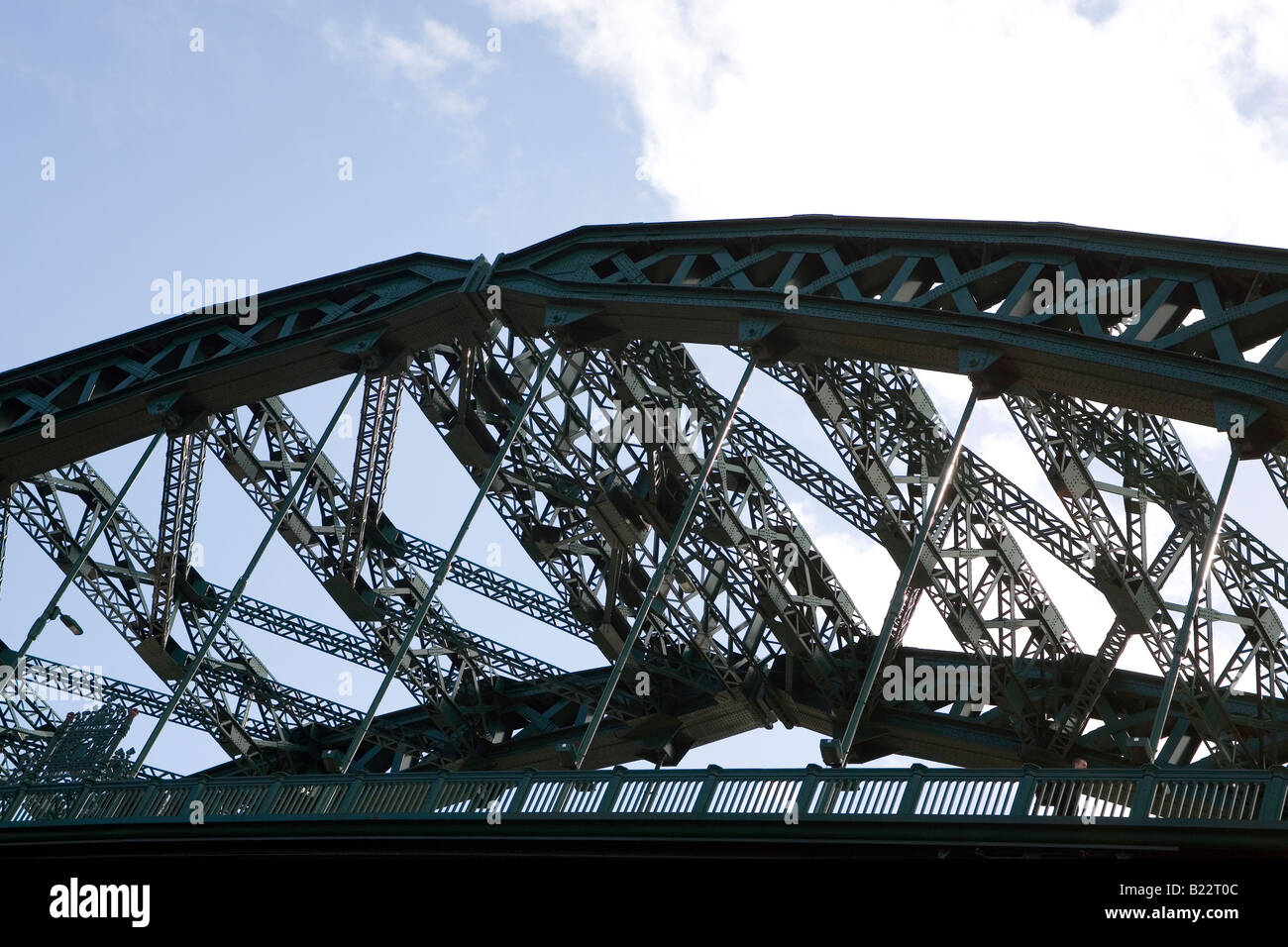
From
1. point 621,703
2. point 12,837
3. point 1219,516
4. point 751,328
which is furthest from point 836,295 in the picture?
point 12,837

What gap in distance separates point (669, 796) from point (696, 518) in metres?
8.58

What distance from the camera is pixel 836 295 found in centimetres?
2319

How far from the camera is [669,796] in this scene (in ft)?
62.7

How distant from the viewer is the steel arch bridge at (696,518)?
19.7 metres

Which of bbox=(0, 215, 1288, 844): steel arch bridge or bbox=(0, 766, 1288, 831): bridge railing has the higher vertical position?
bbox=(0, 215, 1288, 844): steel arch bridge

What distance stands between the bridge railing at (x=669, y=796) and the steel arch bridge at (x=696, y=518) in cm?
5

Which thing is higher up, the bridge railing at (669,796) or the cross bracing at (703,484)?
the cross bracing at (703,484)

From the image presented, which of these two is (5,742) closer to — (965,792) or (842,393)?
(842,393)

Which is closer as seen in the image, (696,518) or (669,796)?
(669,796)

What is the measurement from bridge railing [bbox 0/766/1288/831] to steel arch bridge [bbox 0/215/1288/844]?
2.0 inches

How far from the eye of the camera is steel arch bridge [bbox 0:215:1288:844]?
19656 mm

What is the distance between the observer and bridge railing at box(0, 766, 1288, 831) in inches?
646

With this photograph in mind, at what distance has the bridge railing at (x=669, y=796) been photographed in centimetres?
1641

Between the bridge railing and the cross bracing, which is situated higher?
the cross bracing
